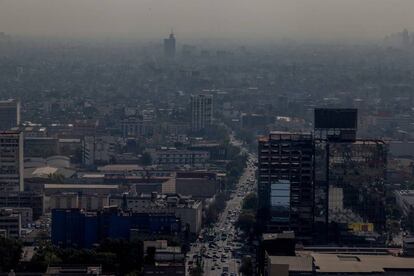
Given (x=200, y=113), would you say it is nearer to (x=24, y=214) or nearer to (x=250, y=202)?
A: (x=250, y=202)

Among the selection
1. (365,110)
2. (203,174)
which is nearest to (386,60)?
(365,110)

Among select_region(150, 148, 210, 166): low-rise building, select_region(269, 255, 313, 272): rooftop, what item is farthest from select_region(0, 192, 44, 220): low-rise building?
select_region(269, 255, 313, 272): rooftop

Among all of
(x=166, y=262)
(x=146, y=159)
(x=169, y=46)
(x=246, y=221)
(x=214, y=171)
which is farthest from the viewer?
(x=169, y=46)

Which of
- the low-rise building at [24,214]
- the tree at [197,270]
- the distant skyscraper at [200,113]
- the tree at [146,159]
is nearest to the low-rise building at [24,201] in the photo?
the low-rise building at [24,214]

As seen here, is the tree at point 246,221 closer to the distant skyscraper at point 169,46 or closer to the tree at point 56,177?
the tree at point 56,177

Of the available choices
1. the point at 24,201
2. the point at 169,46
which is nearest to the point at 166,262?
the point at 24,201

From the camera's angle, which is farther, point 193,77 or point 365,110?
point 193,77

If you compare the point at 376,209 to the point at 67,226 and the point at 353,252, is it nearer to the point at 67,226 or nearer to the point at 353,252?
the point at 353,252
